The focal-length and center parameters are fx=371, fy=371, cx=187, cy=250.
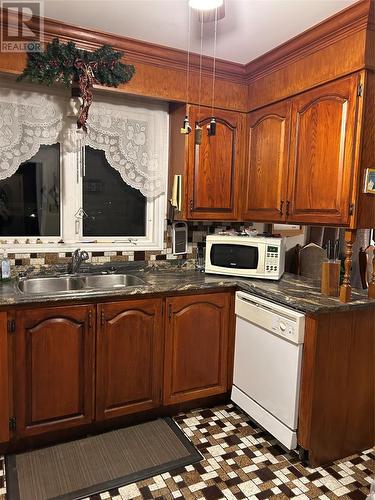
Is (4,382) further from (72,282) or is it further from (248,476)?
(248,476)

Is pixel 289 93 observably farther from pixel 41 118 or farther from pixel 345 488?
pixel 345 488

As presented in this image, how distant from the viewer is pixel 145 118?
2832 millimetres

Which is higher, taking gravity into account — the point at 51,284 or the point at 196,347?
the point at 51,284

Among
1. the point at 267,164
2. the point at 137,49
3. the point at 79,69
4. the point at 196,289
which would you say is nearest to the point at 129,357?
the point at 196,289

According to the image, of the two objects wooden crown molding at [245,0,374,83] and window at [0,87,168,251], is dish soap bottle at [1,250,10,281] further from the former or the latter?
wooden crown molding at [245,0,374,83]

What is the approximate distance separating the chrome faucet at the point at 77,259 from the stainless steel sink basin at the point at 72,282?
0.08 m

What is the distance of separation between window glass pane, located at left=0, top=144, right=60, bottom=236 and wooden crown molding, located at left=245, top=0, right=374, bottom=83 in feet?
5.13

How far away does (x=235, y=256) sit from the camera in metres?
2.72

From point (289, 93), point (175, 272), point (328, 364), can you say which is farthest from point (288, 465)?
point (289, 93)

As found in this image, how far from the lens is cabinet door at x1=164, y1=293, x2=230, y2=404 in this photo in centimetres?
245

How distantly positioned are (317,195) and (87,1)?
168 centimetres

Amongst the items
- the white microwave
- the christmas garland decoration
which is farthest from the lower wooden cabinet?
the christmas garland decoration

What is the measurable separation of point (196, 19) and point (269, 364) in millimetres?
2052

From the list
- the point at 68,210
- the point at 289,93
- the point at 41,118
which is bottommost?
the point at 68,210
